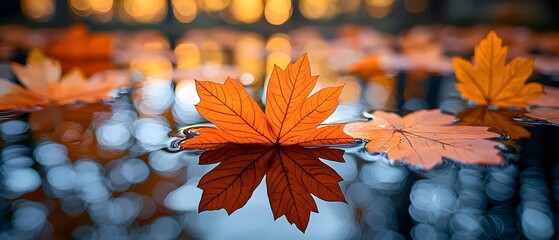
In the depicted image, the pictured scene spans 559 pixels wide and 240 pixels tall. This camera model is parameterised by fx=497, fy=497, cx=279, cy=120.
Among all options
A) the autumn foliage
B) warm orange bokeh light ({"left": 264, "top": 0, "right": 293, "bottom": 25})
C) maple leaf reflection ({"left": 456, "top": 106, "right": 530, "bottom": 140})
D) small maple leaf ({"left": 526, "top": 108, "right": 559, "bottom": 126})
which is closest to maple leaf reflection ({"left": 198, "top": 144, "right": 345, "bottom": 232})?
the autumn foliage

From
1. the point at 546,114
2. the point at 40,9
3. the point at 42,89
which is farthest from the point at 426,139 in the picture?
the point at 40,9

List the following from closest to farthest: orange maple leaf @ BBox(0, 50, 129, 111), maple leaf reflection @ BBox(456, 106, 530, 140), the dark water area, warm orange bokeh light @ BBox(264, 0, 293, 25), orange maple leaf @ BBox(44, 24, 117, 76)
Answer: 1. the dark water area
2. maple leaf reflection @ BBox(456, 106, 530, 140)
3. orange maple leaf @ BBox(0, 50, 129, 111)
4. orange maple leaf @ BBox(44, 24, 117, 76)
5. warm orange bokeh light @ BBox(264, 0, 293, 25)

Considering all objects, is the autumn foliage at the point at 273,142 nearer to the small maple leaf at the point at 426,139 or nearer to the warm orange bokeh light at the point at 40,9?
the small maple leaf at the point at 426,139

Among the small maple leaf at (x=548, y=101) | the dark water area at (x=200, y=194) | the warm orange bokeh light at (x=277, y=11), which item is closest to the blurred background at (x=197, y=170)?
the dark water area at (x=200, y=194)

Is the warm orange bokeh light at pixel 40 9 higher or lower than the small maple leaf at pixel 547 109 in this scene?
higher

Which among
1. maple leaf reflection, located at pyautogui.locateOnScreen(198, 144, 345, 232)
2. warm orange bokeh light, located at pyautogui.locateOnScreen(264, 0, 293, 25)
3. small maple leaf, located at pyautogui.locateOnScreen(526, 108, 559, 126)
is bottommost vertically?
warm orange bokeh light, located at pyautogui.locateOnScreen(264, 0, 293, 25)

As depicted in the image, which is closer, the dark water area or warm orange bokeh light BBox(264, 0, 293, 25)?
the dark water area

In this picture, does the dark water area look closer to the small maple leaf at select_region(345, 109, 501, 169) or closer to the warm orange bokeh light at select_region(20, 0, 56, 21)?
the small maple leaf at select_region(345, 109, 501, 169)

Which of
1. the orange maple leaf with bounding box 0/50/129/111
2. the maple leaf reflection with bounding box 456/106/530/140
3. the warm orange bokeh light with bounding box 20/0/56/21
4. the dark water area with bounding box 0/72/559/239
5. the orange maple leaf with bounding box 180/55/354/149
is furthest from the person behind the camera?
the warm orange bokeh light with bounding box 20/0/56/21
